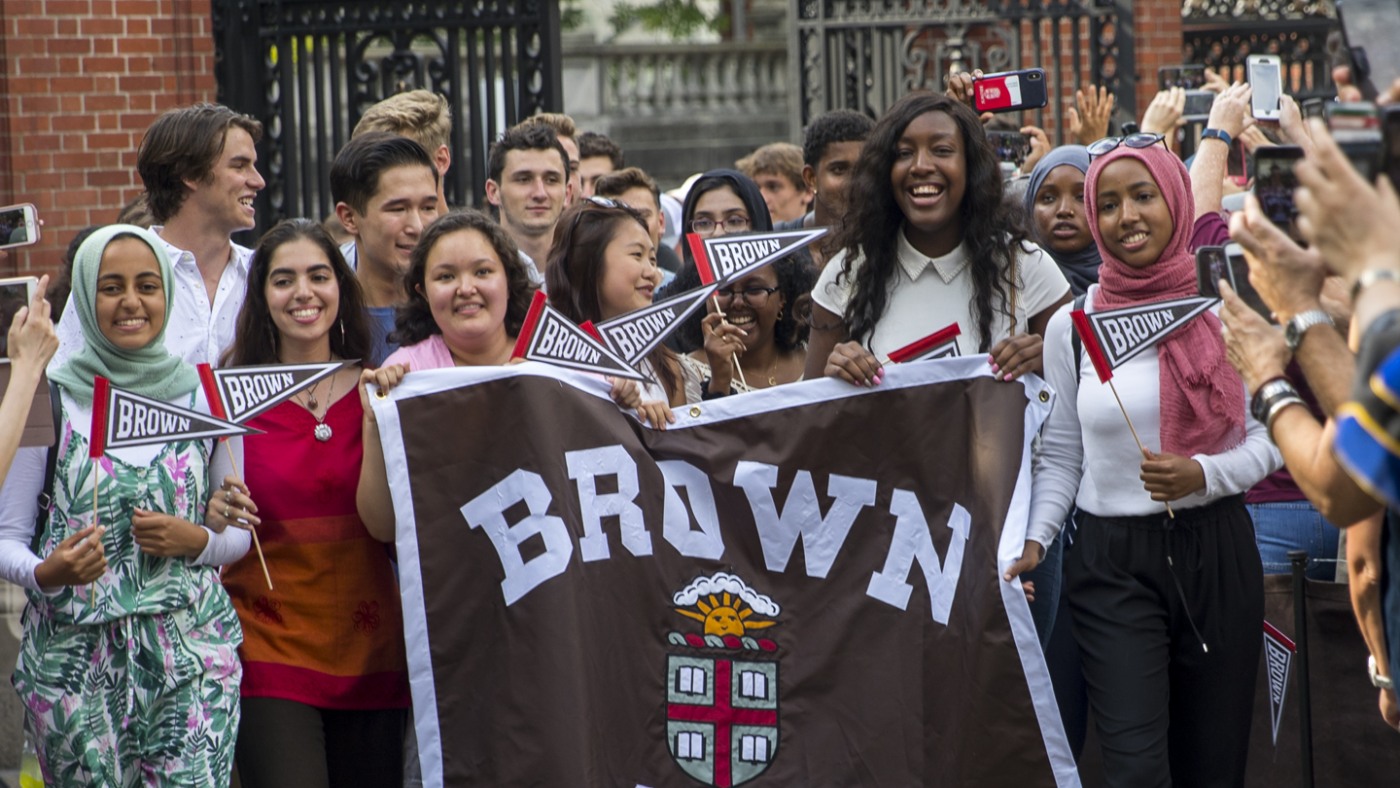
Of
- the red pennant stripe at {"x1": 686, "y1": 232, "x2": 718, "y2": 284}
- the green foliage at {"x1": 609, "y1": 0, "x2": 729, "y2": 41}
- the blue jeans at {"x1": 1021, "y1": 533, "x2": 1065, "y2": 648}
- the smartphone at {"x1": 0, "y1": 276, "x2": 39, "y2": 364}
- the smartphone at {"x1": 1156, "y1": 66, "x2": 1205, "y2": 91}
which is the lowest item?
the blue jeans at {"x1": 1021, "y1": 533, "x2": 1065, "y2": 648}

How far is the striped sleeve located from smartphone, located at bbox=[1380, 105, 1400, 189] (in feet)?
1.23

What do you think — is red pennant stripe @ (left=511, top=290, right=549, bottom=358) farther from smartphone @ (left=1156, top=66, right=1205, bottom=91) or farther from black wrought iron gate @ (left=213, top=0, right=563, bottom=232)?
black wrought iron gate @ (left=213, top=0, right=563, bottom=232)

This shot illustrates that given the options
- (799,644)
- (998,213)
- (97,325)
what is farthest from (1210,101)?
(97,325)

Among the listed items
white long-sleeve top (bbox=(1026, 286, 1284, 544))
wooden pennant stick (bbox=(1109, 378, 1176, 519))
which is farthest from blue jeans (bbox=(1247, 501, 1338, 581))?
wooden pennant stick (bbox=(1109, 378, 1176, 519))

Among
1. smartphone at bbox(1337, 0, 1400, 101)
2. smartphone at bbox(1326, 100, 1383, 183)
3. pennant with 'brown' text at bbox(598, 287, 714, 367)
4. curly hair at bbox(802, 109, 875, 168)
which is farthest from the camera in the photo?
curly hair at bbox(802, 109, 875, 168)

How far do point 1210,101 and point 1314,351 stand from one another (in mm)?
4610

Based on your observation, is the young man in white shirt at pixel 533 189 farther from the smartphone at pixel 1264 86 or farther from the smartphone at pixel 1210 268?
the smartphone at pixel 1210 268

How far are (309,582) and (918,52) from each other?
7818mm

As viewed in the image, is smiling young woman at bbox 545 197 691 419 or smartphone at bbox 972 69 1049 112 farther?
smartphone at bbox 972 69 1049 112

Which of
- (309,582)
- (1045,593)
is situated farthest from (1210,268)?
(309,582)

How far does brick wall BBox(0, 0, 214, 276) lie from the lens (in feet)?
27.8

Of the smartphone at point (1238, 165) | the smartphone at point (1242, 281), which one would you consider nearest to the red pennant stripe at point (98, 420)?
the smartphone at point (1242, 281)

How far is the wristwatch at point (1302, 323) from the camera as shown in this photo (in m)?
3.15

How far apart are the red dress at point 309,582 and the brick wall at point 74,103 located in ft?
14.0
